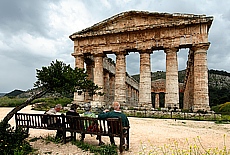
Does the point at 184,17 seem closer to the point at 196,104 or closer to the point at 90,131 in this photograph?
the point at 196,104

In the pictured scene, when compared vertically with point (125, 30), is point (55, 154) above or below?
below

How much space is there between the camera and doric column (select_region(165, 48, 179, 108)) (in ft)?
67.5

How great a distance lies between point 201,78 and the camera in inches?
778

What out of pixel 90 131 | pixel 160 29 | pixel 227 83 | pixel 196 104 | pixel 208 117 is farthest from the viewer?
pixel 227 83

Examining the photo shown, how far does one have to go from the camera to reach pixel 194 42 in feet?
66.3

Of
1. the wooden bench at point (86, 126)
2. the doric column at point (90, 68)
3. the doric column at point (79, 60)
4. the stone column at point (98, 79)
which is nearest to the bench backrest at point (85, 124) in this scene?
the wooden bench at point (86, 126)

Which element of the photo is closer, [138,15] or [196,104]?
[196,104]

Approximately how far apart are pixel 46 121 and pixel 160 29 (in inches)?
659

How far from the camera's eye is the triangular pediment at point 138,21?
20312mm

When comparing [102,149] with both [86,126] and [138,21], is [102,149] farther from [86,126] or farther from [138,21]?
[138,21]

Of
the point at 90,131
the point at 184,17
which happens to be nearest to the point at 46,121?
the point at 90,131

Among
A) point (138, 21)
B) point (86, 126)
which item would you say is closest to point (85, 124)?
point (86, 126)

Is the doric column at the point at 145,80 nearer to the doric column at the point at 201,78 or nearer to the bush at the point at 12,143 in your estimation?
the doric column at the point at 201,78

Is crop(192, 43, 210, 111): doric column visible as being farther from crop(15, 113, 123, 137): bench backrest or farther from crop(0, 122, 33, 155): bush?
crop(0, 122, 33, 155): bush
